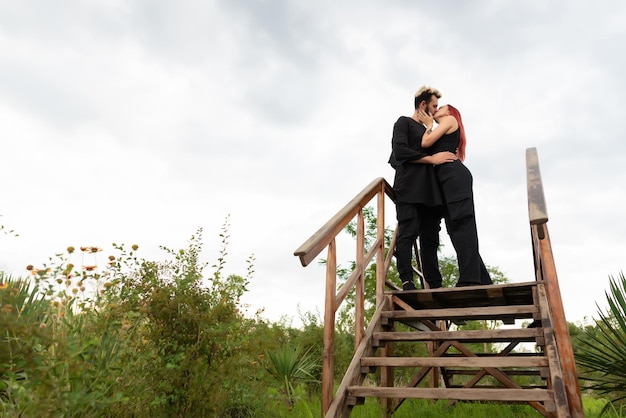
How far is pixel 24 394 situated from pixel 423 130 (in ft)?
13.2

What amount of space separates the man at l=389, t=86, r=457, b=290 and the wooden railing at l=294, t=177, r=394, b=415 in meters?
0.20

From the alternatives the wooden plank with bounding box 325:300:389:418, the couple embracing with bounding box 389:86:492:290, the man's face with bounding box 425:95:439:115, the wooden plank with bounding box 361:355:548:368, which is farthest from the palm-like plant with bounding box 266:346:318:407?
the man's face with bounding box 425:95:439:115

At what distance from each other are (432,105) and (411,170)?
0.80 meters

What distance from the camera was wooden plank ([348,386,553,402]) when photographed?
323cm

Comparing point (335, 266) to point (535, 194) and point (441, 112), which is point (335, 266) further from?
point (441, 112)

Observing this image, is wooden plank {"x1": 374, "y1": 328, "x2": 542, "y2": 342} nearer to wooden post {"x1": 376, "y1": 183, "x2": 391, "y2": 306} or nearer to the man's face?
wooden post {"x1": 376, "y1": 183, "x2": 391, "y2": 306}

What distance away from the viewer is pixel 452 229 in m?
5.04

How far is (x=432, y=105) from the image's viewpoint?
5453mm

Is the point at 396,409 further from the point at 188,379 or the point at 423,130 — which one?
the point at 423,130

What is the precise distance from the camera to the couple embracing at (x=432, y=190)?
4945mm

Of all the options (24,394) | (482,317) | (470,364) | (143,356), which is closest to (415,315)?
(482,317)

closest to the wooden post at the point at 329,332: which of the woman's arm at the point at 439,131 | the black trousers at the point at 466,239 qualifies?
the black trousers at the point at 466,239

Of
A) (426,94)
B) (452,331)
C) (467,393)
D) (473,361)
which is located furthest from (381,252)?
(467,393)

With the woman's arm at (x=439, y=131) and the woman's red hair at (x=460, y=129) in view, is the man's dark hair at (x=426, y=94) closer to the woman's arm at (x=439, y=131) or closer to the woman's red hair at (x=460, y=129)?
the woman's red hair at (x=460, y=129)
